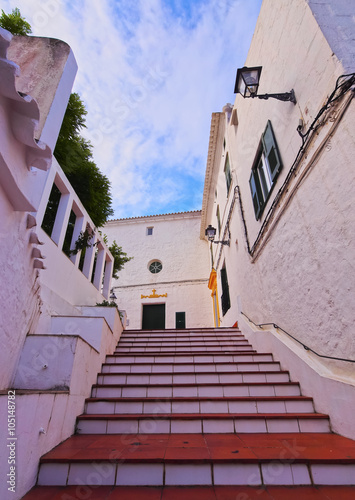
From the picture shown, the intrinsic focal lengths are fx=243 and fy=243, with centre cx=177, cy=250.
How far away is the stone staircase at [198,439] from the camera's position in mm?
1756

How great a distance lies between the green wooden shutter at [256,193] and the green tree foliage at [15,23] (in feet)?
25.6

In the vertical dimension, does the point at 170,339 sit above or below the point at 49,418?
above

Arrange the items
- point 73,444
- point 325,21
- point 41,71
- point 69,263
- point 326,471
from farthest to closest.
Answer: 1. point 69,263
2. point 41,71
3. point 325,21
4. point 73,444
5. point 326,471

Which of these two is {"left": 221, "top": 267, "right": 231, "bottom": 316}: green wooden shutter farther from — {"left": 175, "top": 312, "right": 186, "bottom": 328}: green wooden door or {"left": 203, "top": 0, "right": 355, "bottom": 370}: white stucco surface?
{"left": 175, "top": 312, "right": 186, "bottom": 328}: green wooden door

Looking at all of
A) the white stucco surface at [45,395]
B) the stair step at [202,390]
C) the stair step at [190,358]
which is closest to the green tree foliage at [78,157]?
the stair step at [190,358]

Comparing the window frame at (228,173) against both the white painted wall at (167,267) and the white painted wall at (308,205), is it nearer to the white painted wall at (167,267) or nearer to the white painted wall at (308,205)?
the white painted wall at (308,205)

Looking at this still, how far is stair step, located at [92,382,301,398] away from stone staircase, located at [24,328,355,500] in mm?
12

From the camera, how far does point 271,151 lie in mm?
4227

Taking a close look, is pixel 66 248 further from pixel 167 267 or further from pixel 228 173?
pixel 167 267

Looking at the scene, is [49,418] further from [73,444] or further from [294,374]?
[294,374]

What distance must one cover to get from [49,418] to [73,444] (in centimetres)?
41

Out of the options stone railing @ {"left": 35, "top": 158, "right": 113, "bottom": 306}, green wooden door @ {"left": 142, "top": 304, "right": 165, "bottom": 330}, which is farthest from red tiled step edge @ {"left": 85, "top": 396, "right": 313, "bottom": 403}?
green wooden door @ {"left": 142, "top": 304, "right": 165, "bottom": 330}

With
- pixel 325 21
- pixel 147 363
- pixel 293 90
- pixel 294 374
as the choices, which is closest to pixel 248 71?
pixel 293 90

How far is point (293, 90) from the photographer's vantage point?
3486mm
